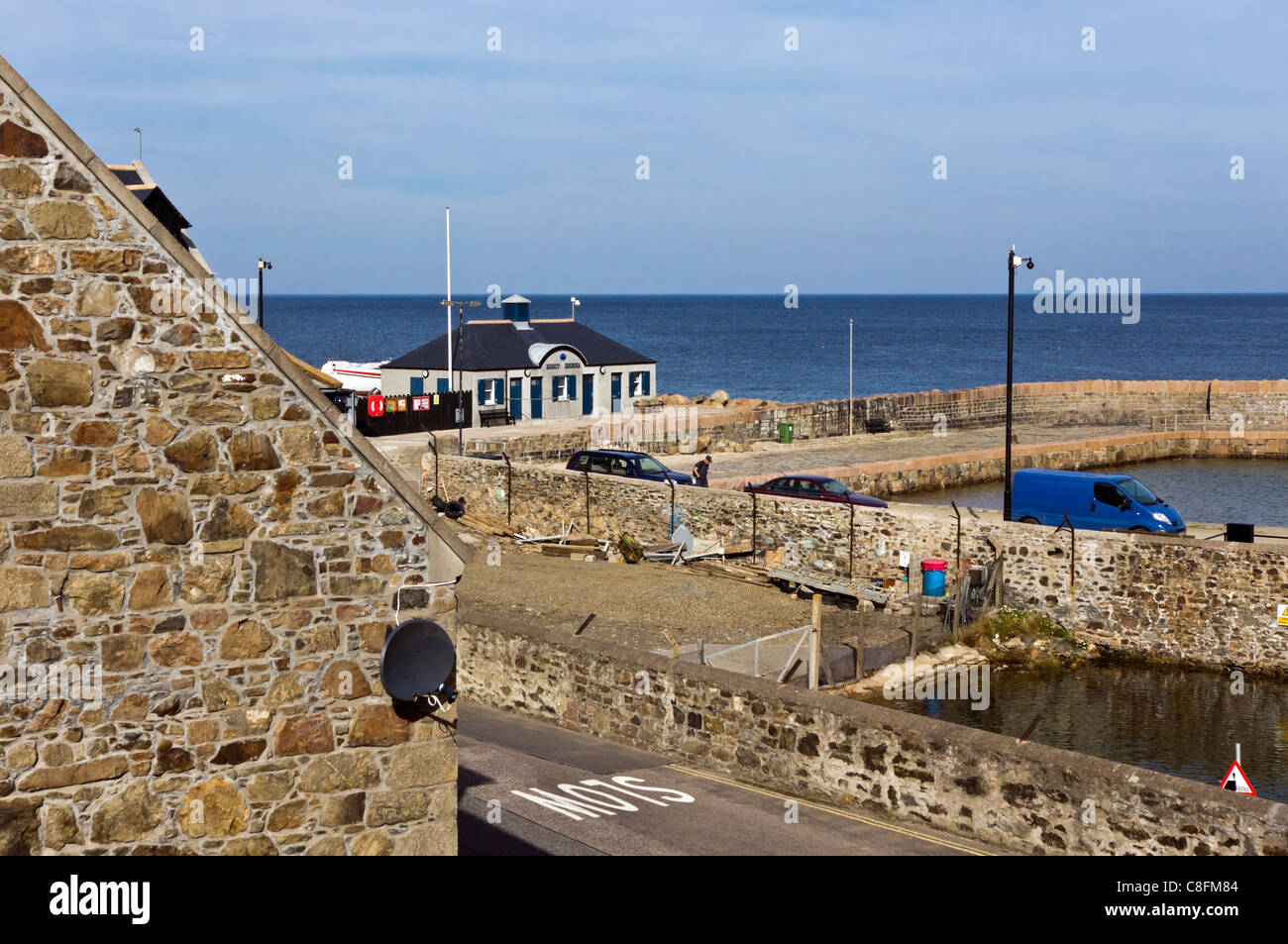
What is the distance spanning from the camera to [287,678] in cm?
991

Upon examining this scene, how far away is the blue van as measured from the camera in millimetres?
31750

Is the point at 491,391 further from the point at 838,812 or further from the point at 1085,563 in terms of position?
the point at 838,812

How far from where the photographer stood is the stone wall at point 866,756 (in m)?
11.6

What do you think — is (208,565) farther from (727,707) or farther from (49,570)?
(727,707)

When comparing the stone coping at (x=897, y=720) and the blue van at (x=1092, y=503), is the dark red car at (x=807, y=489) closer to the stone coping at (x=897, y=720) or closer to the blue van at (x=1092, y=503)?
the blue van at (x=1092, y=503)

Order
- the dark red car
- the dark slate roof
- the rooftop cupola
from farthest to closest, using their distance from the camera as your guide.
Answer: the rooftop cupola, the dark slate roof, the dark red car

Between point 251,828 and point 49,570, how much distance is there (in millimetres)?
2480

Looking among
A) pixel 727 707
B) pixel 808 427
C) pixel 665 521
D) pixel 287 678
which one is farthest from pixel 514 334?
pixel 287 678

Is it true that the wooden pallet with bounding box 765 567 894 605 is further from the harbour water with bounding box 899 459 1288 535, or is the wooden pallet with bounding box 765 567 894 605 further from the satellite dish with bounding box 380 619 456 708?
the satellite dish with bounding box 380 619 456 708

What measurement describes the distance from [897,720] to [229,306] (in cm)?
826

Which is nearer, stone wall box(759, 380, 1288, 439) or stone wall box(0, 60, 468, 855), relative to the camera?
stone wall box(0, 60, 468, 855)

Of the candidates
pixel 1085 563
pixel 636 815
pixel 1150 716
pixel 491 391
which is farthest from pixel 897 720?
pixel 491 391

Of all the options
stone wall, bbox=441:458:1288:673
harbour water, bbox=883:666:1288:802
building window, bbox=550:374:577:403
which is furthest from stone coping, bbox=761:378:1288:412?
harbour water, bbox=883:666:1288:802

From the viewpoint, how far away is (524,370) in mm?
53312
